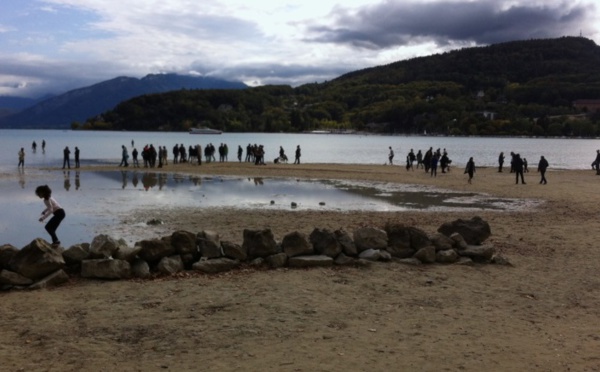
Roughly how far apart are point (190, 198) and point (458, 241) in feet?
48.6

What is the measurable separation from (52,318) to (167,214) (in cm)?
1165

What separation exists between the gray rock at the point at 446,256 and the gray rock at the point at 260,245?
11.3ft

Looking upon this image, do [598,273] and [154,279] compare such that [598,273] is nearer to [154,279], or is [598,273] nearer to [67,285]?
[154,279]

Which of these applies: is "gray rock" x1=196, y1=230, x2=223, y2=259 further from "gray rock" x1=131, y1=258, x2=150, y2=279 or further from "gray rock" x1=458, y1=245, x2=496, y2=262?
"gray rock" x1=458, y1=245, x2=496, y2=262

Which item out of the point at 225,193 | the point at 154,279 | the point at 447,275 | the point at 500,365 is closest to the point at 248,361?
the point at 500,365

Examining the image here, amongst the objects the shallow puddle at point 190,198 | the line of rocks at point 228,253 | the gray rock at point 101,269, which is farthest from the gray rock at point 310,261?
the shallow puddle at point 190,198

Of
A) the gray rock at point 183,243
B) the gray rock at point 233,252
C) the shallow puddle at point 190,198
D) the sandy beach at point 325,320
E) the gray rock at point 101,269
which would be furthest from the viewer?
the shallow puddle at point 190,198

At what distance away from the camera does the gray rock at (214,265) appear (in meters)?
11.1

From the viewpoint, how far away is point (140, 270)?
421 inches

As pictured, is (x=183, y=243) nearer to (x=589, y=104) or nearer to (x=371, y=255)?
(x=371, y=255)

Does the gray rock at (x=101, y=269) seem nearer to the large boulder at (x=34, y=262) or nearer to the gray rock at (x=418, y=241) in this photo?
the large boulder at (x=34, y=262)

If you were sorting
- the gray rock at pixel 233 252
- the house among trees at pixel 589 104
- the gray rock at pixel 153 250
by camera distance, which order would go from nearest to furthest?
the gray rock at pixel 153 250 → the gray rock at pixel 233 252 → the house among trees at pixel 589 104

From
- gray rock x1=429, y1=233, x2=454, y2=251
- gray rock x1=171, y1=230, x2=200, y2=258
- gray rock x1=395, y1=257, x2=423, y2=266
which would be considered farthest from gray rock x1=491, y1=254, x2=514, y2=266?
gray rock x1=171, y1=230, x2=200, y2=258

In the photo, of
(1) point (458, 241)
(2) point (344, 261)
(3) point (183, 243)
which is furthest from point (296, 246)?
(1) point (458, 241)
